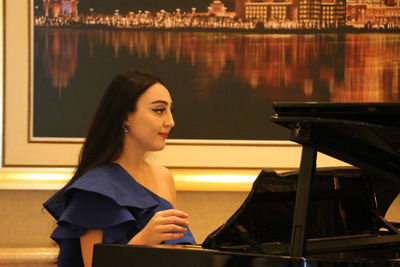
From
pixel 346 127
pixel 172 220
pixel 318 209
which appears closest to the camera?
pixel 346 127

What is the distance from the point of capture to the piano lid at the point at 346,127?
73.3 inches

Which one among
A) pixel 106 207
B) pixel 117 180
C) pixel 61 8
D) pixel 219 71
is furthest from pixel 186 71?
pixel 106 207

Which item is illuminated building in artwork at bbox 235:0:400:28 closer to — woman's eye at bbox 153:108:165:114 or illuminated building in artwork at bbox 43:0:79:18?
illuminated building in artwork at bbox 43:0:79:18

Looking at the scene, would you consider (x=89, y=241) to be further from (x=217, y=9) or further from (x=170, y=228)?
(x=217, y=9)

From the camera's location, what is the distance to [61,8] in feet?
11.1

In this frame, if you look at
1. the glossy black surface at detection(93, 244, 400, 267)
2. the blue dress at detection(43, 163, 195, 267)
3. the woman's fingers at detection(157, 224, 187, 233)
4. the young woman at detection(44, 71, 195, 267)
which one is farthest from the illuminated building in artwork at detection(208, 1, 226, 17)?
the glossy black surface at detection(93, 244, 400, 267)

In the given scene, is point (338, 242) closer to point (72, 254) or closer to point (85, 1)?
point (72, 254)

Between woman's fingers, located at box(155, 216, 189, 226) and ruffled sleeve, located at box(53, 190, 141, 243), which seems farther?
ruffled sleeve, located at box(53, 190, 141, 243)

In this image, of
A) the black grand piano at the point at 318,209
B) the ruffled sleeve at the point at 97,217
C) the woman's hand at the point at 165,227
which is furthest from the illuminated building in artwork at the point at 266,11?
the woman's hand at the point at 165,227

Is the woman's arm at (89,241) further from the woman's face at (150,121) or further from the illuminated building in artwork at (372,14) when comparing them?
the illuminated building in artwork at (372,14)

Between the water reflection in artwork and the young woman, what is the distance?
72 centimetres

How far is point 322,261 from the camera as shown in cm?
189

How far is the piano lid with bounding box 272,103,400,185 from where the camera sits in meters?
1.86

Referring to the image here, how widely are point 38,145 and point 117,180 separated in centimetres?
98
